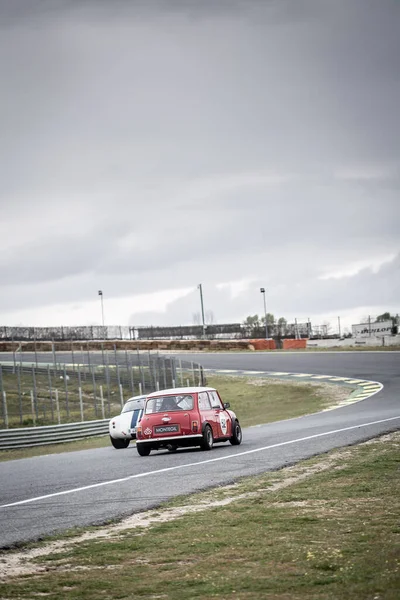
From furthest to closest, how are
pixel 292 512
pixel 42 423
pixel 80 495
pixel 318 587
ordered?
pixel 42 423, pixel 80 495, pixel 292 512, pixel 318 587

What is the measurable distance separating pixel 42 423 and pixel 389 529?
2588cm

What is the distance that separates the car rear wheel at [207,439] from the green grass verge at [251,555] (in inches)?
306

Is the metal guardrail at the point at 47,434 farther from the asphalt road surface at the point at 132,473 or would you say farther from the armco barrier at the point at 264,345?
the armco barrier at the point at 264,345

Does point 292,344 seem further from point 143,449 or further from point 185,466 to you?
point 185,466

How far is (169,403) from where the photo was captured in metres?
20.2

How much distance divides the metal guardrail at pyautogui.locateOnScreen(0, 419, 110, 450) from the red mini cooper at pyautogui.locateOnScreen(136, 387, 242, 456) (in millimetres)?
7624

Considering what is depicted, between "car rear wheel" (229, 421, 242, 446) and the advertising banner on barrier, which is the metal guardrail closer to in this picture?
"car rear wheel" (229, 421, 242, 446)

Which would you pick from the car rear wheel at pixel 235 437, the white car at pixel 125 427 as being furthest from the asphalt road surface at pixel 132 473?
the white car at pixel 125 427

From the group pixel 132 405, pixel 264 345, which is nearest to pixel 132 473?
pixel 132 405

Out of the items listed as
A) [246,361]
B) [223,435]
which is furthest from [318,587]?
[246,361]

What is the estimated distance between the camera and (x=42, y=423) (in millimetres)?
33094

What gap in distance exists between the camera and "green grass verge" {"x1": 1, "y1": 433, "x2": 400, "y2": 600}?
6344mm

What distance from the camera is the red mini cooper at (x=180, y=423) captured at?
1961 centimetres

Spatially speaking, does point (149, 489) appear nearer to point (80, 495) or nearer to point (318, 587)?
point (80, 495)
